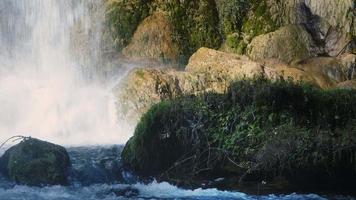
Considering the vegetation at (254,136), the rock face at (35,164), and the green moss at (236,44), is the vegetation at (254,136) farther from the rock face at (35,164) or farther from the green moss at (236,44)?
the green moss at (236,44)

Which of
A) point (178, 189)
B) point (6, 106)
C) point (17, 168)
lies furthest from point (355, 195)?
point (6, 106)

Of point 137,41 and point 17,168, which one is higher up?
point 137,41

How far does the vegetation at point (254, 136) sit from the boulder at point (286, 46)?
561cm

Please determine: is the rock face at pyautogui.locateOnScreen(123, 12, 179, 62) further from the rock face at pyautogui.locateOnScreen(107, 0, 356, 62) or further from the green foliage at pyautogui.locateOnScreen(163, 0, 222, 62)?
the green foliage at pyautogui.locateOnScreen(163, 0, 222, 62)

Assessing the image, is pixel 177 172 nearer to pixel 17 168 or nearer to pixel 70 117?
pixel 17 168

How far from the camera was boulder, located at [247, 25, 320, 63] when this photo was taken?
18.1 metres

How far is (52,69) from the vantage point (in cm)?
1923

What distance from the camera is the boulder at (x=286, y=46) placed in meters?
18.1

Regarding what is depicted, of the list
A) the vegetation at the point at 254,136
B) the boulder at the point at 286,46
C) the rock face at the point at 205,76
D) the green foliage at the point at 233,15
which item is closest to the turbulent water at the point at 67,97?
the vegetation at the point at 254,136

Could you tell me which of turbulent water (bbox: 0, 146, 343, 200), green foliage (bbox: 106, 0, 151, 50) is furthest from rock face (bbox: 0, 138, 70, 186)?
green foliage (bbox: 106, 0, 151, 50)

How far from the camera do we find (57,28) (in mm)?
19703

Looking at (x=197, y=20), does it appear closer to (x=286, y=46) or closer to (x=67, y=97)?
(x=286, y=46)

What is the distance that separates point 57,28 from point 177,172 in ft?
30.5

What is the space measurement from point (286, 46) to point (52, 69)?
6647mm
